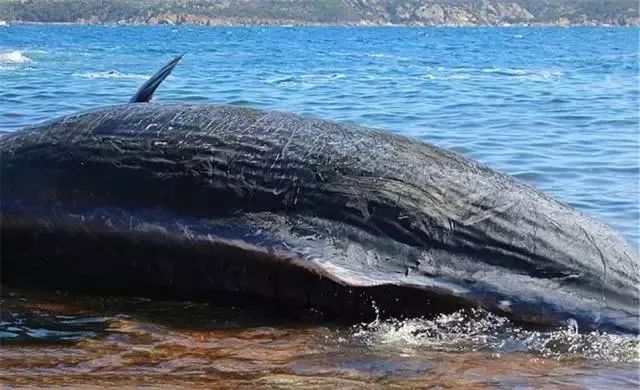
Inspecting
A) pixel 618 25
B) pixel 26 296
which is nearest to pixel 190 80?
pixel 26 296

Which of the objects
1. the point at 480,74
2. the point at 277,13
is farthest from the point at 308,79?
the point at 277,13

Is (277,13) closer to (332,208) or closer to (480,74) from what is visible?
(480,74)

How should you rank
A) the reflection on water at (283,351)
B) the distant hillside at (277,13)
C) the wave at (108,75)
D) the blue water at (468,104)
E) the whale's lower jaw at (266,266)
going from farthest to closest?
the distant hillside at (277,13) < the wave at (108,75) < the blue water at (468,104) < the whale's lower jaw at (266,266) < the reflection on water at (283,351)

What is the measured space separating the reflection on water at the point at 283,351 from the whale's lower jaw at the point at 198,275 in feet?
0.31

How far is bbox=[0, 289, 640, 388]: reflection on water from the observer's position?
4.14m

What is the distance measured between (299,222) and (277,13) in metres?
189

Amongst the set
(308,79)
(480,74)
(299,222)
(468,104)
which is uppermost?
(299,222)

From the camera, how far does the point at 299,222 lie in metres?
4.45

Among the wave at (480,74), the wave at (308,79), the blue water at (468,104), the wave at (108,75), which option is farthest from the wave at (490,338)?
the wave at (480,74)

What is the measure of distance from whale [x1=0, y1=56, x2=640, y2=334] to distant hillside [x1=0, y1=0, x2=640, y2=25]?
558 ft

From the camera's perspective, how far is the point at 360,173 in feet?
15.0

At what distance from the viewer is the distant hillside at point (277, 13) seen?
171625 mm

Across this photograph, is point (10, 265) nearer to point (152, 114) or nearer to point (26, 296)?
point (26, 296)

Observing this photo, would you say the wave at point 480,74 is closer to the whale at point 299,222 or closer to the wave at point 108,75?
the wave at point 108,75
